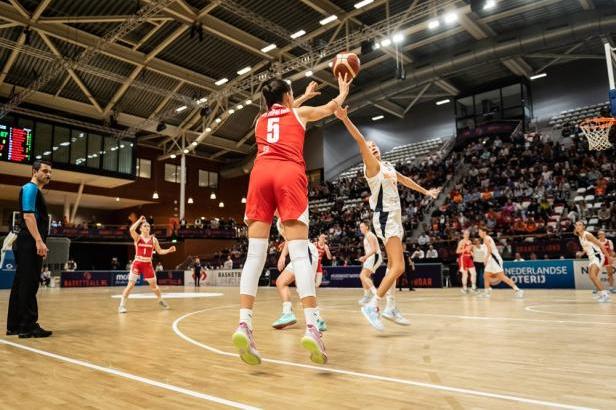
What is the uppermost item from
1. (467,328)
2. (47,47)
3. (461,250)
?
(47,47)

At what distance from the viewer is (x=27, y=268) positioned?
498cm

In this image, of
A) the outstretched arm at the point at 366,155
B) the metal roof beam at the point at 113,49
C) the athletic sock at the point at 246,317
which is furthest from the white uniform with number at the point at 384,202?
the metal roof beam at the point at 113,49

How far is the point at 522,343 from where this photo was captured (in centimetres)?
403

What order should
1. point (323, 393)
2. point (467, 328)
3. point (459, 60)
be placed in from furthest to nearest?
point (459, 60), point (467, 328), point (323, 393)

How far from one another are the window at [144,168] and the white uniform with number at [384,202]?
111ft

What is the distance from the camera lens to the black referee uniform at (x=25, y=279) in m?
4.95

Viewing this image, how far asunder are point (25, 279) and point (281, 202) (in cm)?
349

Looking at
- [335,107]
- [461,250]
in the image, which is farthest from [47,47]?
[335,107]

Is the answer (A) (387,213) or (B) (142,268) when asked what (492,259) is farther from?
(B) (142,268)

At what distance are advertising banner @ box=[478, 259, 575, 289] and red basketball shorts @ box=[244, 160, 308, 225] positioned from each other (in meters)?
12.9

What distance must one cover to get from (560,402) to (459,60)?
22.1m

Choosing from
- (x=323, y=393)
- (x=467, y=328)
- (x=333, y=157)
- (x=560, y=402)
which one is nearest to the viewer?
(x=560, y=402)

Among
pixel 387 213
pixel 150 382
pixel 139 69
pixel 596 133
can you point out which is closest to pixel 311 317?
pixel 150 382

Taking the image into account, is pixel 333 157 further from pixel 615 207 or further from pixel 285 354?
pixel 285 354
